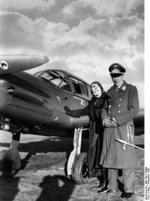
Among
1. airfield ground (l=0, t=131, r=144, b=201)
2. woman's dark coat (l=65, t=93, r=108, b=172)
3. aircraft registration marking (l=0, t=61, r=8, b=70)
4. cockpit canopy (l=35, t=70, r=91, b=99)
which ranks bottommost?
airfield ground (l=0, t=131, r=144, b=201)

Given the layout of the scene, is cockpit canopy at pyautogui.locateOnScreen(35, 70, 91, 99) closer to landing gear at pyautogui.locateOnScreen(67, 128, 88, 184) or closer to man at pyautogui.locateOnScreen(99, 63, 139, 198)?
landing gear at pyautogui.locateOnScreen(67, 128, 88, 184)

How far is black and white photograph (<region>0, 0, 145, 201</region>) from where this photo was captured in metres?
3.27

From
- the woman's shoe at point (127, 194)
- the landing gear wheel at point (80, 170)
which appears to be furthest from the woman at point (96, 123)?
the woman's shoe at point (127, 194)

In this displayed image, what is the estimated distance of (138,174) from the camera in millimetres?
5027

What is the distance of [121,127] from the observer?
A: 357 cm

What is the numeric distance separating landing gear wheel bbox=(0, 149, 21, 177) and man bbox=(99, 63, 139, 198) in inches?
91.3

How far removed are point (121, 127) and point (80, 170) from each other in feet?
5.26

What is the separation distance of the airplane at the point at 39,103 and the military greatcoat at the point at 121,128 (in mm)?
1160

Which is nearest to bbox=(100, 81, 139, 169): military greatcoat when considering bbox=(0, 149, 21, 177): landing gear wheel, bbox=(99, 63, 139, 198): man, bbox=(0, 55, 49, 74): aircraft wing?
bbox=(99, 63, 139, 198): man

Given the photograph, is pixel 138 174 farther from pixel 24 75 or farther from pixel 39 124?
pixel 24 75

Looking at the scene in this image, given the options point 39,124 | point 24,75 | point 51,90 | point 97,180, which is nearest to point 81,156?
point 97,180

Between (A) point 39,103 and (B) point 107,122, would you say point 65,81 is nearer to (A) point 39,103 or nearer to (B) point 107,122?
(A) point 39,103

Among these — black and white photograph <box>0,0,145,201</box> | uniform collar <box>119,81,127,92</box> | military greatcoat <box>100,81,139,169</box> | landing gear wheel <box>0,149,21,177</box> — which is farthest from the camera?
landing gear wheel <box>0,149,21,177</box>

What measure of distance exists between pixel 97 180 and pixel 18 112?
5.97 feet
